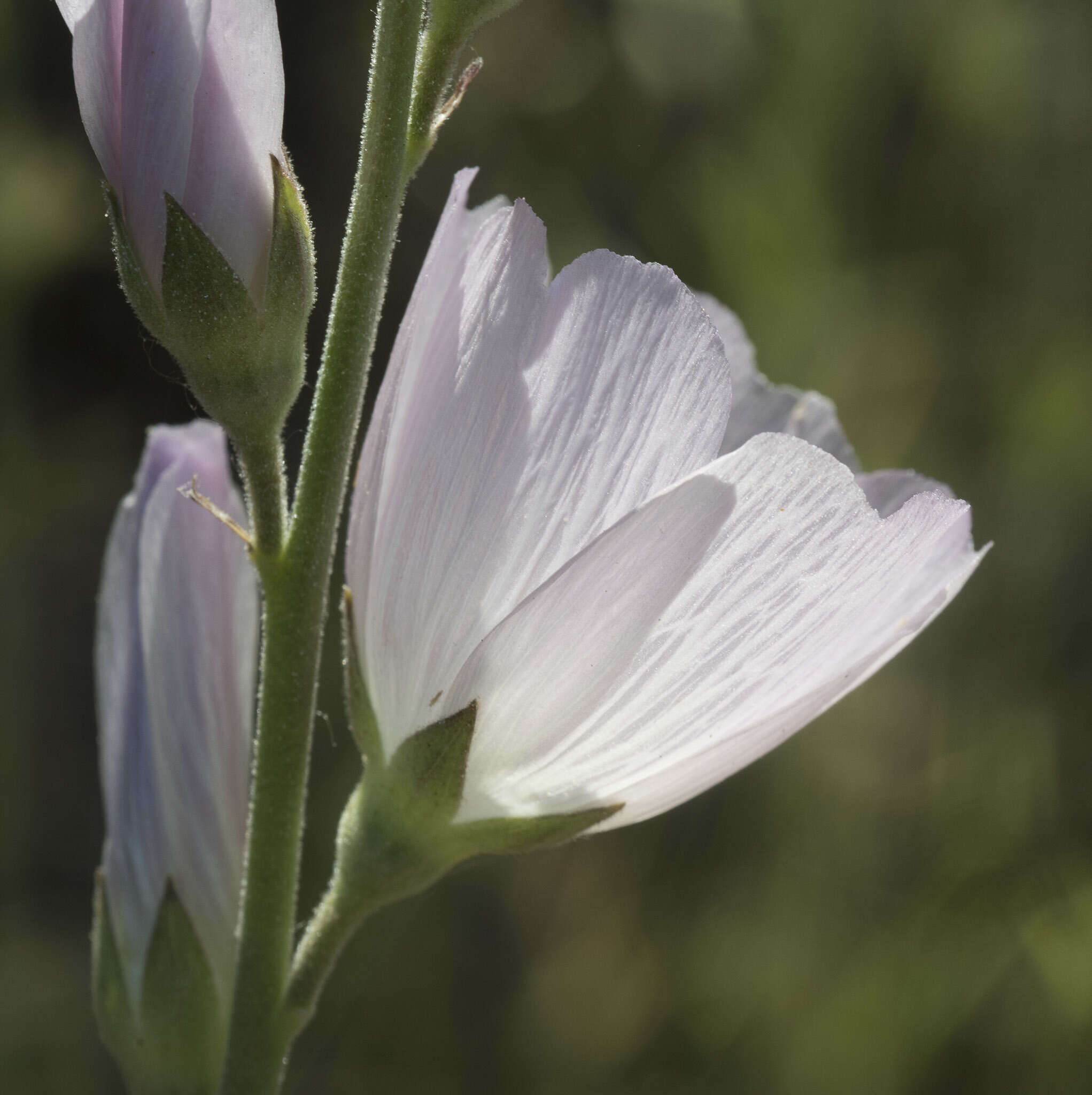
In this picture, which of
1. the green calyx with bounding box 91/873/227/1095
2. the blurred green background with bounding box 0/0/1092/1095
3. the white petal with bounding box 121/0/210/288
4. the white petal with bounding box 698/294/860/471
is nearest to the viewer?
the white petal with bounding box 121/0/210/288

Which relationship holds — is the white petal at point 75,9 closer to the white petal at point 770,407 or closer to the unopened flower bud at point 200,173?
the unopened flower bud at point 200,173

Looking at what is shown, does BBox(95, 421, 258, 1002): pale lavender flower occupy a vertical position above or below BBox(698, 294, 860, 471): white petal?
below

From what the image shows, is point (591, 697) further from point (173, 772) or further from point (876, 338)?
point (876, 338)

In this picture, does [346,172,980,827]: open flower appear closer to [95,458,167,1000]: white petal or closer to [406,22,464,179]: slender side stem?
[406,22,464,179]: slender side stem

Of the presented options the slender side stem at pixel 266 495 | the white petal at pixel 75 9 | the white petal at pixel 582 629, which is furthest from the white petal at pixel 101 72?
the white petal at pixel 582 629

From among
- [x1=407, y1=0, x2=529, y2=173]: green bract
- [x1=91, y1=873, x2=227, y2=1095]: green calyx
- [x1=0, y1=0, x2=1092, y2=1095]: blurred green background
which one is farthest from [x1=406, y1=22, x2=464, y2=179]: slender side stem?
[x1=0, y1=0, x2=1092, y2=1095]: blurred green background

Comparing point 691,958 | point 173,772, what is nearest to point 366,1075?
point 691,958
